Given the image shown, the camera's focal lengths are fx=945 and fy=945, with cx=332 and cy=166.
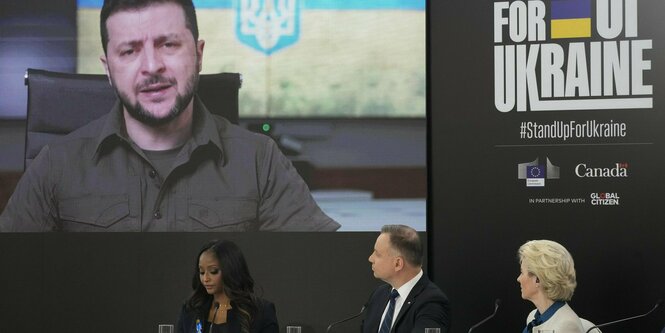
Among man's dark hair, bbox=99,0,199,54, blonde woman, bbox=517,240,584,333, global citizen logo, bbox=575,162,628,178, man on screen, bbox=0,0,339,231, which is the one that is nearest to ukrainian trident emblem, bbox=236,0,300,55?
man on screen, bbox=0,0,339,231

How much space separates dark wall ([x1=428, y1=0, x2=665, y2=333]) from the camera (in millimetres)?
5367

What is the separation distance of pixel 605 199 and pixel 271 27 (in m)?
2.24

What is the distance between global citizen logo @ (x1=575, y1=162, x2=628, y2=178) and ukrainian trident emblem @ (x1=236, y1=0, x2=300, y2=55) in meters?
1.88

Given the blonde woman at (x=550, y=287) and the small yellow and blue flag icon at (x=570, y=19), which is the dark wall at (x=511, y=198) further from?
the blonde woman at (x=550, y=287)

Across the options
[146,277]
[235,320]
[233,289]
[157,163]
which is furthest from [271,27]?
[235,320]

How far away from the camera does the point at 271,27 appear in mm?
5812

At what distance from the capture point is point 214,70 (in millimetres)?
5844

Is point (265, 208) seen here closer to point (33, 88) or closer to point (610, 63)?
point (33, 88)

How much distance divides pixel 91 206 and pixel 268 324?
178 cm

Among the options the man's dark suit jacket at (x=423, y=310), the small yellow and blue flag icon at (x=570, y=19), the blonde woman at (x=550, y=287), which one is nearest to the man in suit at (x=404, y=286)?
the man's dark suit jacket at (x=423, y=310)

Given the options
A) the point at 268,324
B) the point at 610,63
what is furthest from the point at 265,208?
the point at 610,63

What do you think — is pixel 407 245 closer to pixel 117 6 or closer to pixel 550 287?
pixel 550 287

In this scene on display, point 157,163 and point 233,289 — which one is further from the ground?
point 157,163

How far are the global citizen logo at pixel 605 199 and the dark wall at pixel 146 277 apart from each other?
1.31m
